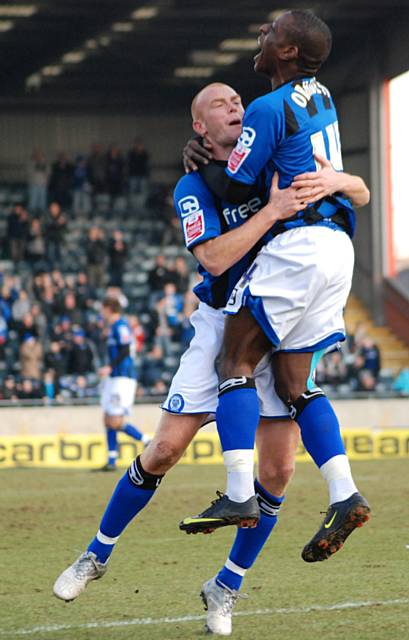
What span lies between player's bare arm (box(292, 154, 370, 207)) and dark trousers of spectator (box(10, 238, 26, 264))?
2004 centimetres

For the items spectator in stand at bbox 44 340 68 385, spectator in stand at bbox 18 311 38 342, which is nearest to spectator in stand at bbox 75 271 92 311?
spectator in stand at bbox 18 311 38 342

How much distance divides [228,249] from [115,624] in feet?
5.58

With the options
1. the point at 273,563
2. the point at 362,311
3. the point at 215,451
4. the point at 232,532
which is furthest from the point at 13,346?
the point at 273,563

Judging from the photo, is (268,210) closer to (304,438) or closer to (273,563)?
(304,438)

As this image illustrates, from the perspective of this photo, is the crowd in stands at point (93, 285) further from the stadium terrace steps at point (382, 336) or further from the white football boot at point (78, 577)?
the white football boot at point (78, 577)

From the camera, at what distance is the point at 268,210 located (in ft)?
15.6

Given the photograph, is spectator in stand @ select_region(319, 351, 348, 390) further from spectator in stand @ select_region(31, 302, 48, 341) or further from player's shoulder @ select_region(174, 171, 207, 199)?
player's shoulder @ select_region(174, 171, 207, 199)

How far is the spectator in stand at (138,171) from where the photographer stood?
1125 inches

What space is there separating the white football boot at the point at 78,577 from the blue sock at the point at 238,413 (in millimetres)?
841

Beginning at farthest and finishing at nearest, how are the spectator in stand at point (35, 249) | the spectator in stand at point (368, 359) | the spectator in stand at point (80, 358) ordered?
1. the spectator in stand at point (35, 249)
2. the spectator in stand at point (368, 359)
3. the spectator in stand at point (80, 358)

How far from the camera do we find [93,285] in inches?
928

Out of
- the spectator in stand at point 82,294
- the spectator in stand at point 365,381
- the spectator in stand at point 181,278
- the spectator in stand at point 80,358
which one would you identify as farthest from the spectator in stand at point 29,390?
the spectator in stand at point 181,278

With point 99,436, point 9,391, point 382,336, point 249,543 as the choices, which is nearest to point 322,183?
point 249,543

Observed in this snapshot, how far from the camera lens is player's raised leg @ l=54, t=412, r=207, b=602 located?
5.03 meters
